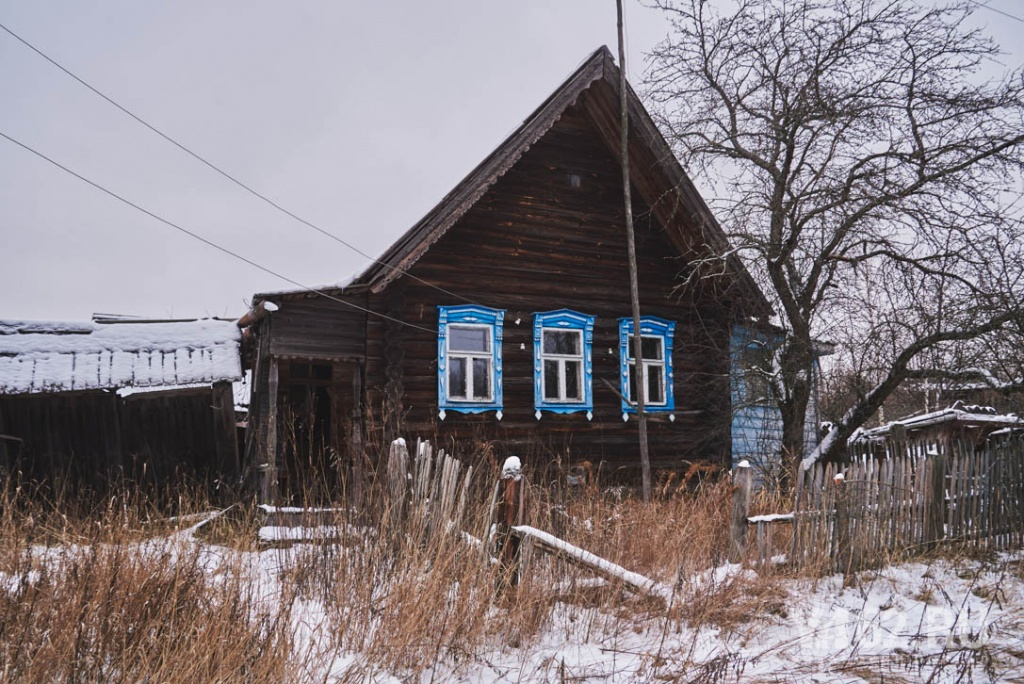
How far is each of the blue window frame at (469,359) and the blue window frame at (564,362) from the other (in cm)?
73

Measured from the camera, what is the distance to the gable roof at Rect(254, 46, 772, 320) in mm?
10719

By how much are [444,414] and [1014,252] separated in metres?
8.17

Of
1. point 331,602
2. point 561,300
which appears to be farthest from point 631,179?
point 331,602

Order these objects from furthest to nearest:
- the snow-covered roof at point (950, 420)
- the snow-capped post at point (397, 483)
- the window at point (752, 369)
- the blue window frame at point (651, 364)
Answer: the snow-covered roof at point (950, 420) < the blue window frame at point (651, 364) < the window at point (752, 369) < the snow-capped post at point (397, 483)

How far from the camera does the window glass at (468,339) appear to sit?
462 inches

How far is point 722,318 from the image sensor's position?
44.8 feet

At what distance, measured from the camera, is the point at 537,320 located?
12.2 metres

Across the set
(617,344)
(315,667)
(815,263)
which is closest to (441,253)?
(617,344)

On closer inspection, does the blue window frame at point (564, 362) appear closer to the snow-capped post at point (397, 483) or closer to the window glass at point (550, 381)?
the window glass at point (550, 381)

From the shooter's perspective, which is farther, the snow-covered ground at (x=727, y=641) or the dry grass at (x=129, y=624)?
the snow-covered ground at (x=727, y=641)

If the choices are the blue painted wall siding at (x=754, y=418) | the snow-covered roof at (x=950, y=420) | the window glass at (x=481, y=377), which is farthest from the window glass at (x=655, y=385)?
the snow-covered roof at (x=950, y=420)

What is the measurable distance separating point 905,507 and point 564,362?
588 cm

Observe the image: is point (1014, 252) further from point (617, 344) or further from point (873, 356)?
point (617, 344)

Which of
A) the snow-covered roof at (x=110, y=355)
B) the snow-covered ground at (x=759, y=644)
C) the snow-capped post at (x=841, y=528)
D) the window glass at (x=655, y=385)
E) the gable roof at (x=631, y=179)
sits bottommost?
the snow-covered ground at (x=759, y=644)
